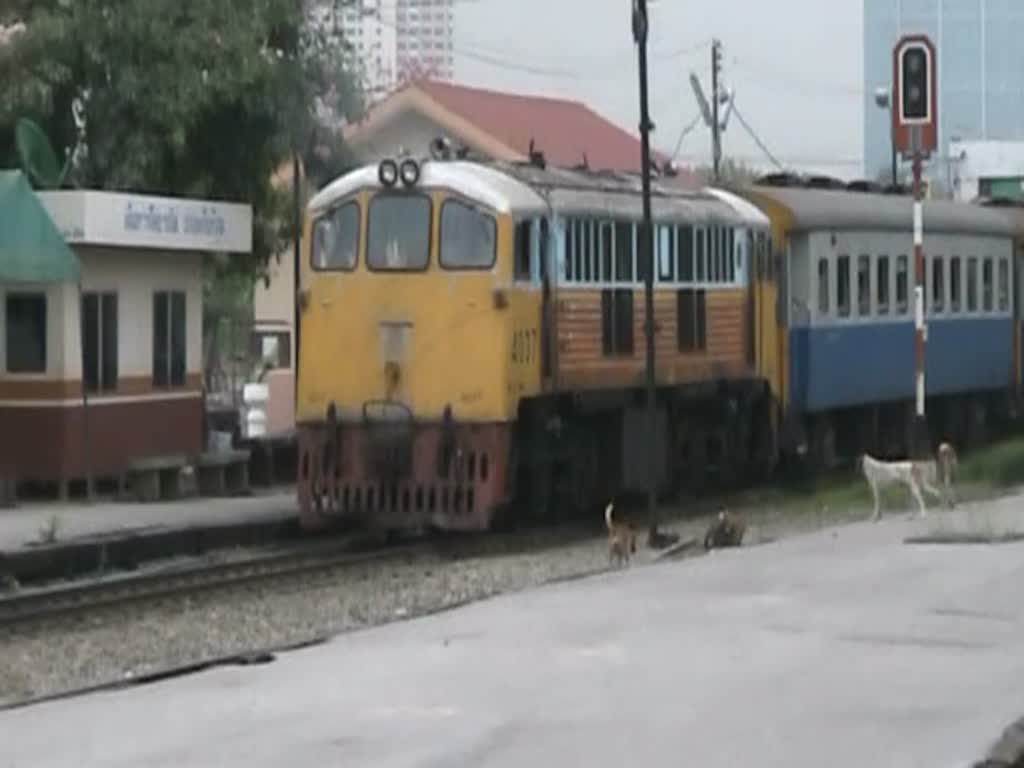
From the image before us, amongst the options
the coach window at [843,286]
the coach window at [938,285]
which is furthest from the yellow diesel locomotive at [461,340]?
the coach window at [938,285]

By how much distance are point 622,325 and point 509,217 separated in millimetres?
2541

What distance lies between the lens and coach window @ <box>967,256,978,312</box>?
107 feet

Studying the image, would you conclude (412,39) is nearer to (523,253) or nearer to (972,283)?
(972,283)

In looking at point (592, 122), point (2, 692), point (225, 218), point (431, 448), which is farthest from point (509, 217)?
point (592, 122)

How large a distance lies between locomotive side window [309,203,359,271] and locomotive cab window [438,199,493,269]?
0.85 meters

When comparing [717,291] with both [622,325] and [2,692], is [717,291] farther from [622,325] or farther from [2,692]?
[2,692]

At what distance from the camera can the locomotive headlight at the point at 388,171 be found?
72.2 ft

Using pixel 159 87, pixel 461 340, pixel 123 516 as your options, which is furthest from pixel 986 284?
pixel 123 516

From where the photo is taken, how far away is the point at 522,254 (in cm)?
2183

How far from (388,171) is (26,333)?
5595 millimetres

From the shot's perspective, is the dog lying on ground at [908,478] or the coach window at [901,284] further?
the coach window at [901,284]

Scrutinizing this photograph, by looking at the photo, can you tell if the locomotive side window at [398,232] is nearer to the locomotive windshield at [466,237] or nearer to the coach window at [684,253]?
the locomotive windshield at [466,237]

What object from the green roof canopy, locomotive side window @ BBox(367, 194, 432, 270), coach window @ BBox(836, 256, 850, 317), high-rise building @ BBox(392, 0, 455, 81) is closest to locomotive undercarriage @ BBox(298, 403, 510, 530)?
locomotive side window @ BBox(367, 194, 432, 270)

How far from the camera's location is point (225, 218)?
91.4ft
